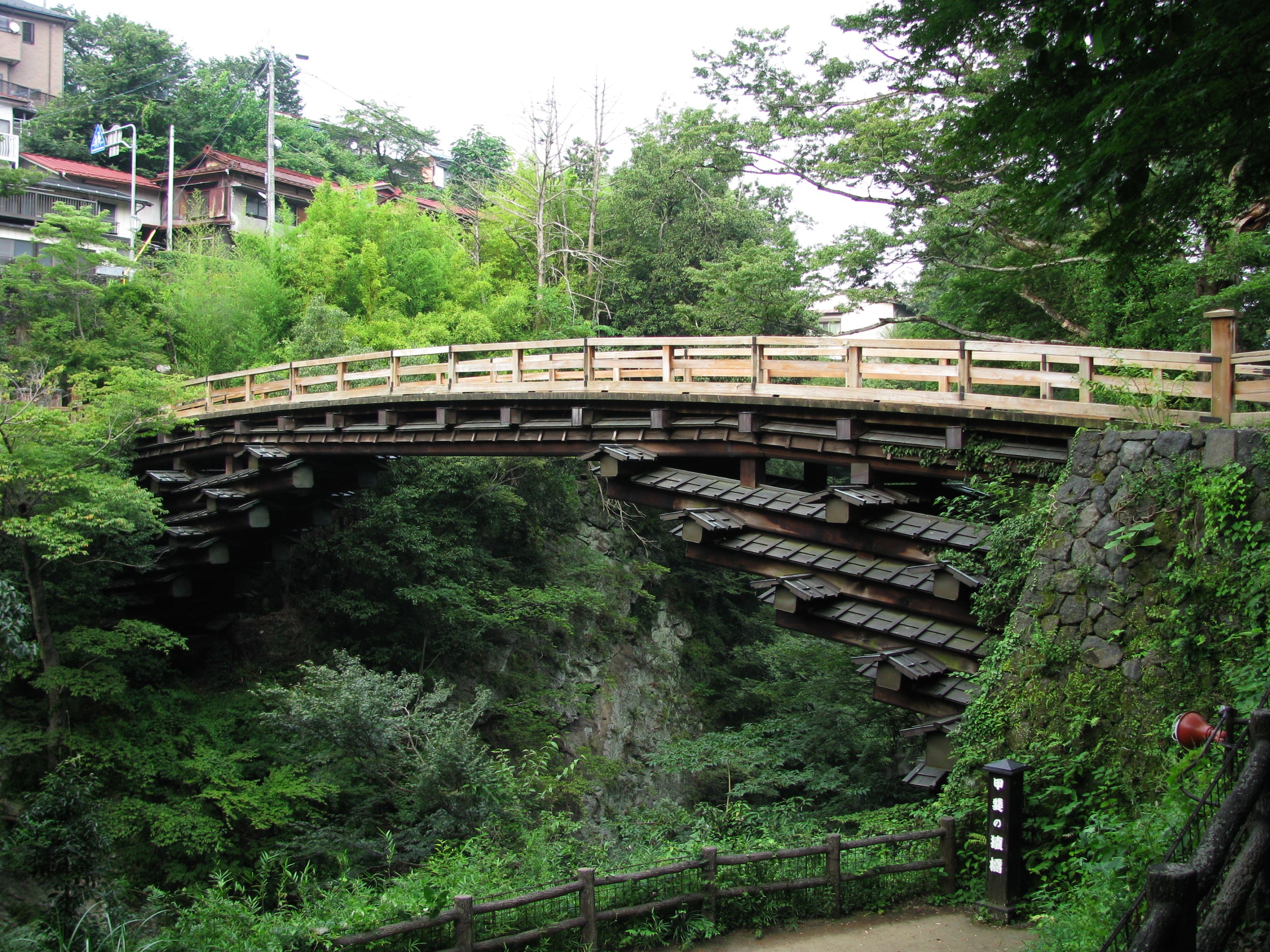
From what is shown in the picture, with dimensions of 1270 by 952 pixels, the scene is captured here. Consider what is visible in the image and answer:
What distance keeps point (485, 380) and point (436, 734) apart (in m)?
5.66

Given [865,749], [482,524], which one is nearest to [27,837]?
[865,749]

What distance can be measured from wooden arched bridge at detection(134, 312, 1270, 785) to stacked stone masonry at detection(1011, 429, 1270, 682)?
1.96ft

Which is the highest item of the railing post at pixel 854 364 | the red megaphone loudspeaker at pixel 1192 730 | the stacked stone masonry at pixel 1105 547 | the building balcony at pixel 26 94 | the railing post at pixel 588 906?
the building balcony at pixel 26 94

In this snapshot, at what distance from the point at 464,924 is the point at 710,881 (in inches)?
80.3

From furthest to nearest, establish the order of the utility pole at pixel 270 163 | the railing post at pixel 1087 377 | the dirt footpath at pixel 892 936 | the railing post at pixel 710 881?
the utility pole at pixel 270 163
the railing post at pixel 1087 377
the railing post at pixel 710 881
the dirt footpath at pixel 892 936

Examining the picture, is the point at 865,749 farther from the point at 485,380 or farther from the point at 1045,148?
the point at 1045,148

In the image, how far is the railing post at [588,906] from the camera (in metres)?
7.07

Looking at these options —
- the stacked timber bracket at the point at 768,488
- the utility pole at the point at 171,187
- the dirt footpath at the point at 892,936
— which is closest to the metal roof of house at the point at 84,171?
the utility pole at the point at 171,187

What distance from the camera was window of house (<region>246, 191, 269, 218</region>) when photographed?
1364 inches

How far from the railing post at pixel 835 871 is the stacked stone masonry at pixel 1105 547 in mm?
2487

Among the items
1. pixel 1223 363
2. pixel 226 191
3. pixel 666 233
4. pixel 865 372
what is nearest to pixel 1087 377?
pixel 1223 363

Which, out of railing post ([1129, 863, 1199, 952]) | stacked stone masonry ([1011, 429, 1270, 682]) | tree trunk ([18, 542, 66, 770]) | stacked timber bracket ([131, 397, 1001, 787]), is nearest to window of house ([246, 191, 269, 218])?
stacked timber bracket ([131, 397, 1001, 787])

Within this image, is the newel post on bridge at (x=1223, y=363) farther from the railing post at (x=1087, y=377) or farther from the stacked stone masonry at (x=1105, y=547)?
the railing post at (x=1087, y=377)

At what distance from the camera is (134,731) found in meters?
14.9
